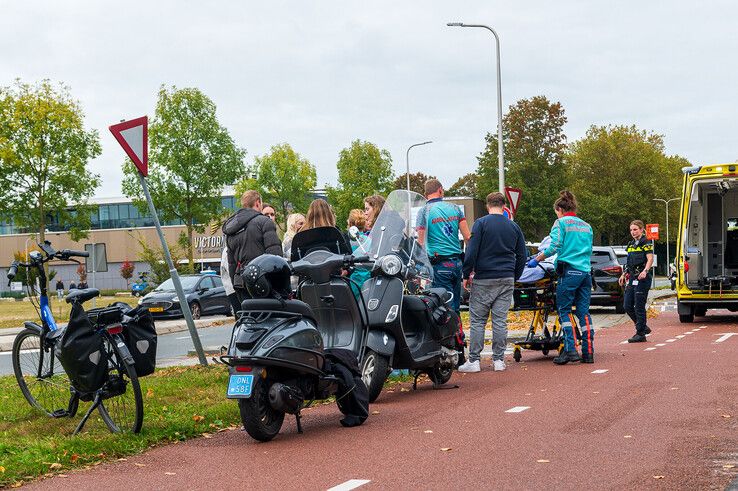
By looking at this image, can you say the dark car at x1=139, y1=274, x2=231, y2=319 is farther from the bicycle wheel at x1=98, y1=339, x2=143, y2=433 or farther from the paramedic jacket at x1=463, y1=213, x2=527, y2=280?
the bicycle wheel at x1=98, y1=339, x2=143, y2=433

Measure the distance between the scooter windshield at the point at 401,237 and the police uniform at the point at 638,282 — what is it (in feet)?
19.7

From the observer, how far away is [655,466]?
5.87 m

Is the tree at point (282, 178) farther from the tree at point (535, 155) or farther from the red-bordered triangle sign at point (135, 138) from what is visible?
the red-bordered triangle sign at point (135, 138)

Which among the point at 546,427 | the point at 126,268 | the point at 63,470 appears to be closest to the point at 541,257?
the point at 546,427

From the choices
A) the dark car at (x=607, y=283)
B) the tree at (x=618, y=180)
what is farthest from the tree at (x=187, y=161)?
the dark car at (x=607, y=283)

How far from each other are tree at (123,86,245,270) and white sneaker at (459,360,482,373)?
42273mm

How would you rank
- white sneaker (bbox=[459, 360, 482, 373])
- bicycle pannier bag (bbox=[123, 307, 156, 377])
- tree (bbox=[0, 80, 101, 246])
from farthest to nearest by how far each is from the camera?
tree (bbox=[0, 80, 101, 246]) < white sneaker (bbox=[459, 360, 482, 373]) < bicycle pannier bag (bbox=[123, 307, 156, 377])

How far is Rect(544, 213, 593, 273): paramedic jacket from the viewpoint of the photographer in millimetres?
11984

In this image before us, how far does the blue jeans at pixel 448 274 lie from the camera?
37.3 ft

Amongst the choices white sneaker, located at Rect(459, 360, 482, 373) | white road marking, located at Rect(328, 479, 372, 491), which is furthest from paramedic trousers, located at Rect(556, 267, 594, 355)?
white road marking, located at Rect(328, 479, 372, 491)

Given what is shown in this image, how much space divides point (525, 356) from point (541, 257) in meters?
1.92

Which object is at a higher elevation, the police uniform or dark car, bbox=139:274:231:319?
the police uniform

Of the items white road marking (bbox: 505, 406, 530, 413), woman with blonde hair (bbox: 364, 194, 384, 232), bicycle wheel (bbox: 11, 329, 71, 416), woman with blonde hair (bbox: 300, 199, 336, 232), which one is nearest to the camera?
bicycle wheel (bbox: 11, 329, 71, 416)

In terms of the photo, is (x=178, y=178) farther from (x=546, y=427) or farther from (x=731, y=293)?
(x=546, y=427)
